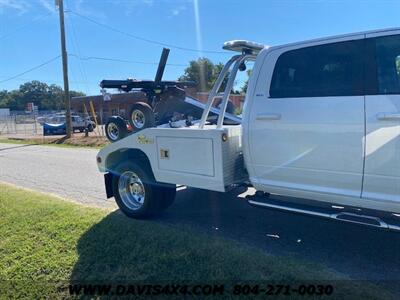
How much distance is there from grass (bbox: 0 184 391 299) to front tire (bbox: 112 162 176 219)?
18cm

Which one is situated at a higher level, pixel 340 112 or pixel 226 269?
pixel 340 112

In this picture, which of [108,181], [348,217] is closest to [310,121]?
[348,217]

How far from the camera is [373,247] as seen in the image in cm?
406

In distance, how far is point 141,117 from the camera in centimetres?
492

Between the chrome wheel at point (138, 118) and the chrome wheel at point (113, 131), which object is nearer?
the chrome wheel at point (138, 118)

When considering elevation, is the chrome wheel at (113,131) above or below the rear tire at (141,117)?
below

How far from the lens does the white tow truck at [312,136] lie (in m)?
3.22

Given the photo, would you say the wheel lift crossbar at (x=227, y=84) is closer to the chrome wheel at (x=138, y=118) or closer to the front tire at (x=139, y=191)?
the chrome wheel at (x=138, y=118)

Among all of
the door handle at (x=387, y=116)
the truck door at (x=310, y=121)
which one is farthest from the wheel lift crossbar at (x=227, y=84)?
the door handle at (x=387, y=116)

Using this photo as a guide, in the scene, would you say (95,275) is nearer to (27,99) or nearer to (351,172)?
(351,172)

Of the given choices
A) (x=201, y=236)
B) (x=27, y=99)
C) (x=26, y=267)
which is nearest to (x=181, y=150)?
(x=201, y=236)

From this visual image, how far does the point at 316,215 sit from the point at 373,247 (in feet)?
3.28

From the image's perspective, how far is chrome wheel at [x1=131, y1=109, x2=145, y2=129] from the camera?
4898mm

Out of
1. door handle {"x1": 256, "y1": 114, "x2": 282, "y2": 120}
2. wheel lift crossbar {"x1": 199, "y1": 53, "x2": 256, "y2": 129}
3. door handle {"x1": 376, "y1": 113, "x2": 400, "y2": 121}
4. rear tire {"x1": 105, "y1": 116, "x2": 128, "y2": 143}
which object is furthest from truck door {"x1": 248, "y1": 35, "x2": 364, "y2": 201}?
Result: rear tire {"x1": 105, "y1": 116, "x2": 128, "y2": 143}
